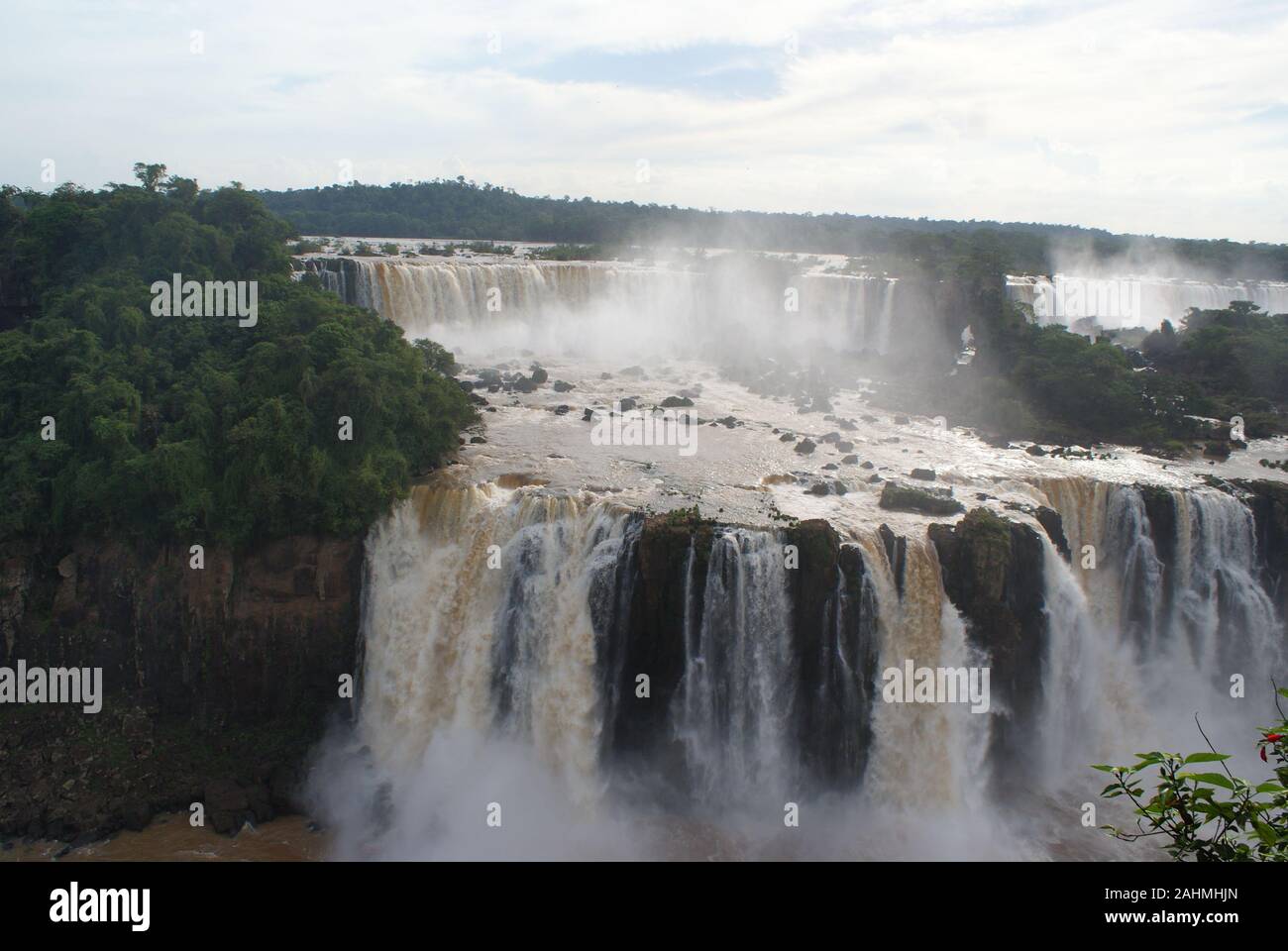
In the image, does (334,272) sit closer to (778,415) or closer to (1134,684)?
(778,415)

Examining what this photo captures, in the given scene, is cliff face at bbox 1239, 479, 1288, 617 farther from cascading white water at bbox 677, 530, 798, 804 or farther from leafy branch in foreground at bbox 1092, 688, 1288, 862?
leafy branch in foreground at bbox 1092, 688, 1288, 862

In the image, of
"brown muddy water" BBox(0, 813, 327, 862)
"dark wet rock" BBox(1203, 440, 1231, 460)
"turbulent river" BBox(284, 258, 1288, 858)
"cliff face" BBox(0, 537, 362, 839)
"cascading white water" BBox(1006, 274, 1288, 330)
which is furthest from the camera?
"cascading white water" BBox(1006, 274, 1288, 330)

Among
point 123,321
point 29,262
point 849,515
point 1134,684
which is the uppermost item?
point 29,262

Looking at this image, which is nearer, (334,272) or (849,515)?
(849,515)

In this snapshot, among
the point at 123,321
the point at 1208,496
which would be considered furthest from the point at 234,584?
the point at 1208,496

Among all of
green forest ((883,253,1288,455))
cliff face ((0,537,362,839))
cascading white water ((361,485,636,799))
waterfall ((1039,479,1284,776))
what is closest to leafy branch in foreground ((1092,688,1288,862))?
cascading white water ((361,485,636,799))

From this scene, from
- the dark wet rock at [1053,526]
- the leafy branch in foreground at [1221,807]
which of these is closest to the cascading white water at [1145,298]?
the dark wet rock at [1053,526]

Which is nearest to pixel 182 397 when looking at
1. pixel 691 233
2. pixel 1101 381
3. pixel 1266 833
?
pixel 1266 833
